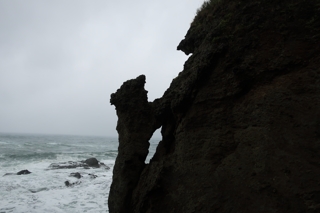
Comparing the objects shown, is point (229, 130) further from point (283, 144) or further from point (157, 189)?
point (157, 189)

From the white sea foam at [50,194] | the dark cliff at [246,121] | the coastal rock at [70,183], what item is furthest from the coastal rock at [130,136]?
the coastal rock at [70,183]

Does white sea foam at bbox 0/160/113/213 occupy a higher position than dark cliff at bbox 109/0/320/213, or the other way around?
dark cliff at bbox 109/0/320/213

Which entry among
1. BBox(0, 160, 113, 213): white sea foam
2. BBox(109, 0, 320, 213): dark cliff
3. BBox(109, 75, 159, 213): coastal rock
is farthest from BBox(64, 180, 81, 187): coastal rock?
BBox(109, 0, 320, 213): dark cliff

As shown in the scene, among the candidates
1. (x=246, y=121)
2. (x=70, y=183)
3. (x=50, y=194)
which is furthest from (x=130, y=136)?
(x=70, y=183)

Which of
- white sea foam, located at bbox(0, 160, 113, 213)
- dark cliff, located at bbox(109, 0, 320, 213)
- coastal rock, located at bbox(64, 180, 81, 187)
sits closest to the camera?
dark cliff, located at bbox(109, 0, 320, 213)

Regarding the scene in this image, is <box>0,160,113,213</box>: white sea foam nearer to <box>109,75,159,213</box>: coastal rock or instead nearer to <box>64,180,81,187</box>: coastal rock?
<box>64,180,81,187</box>: coastal rock

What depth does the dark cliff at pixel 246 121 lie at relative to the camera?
3.55 metres

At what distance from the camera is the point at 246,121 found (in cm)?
419

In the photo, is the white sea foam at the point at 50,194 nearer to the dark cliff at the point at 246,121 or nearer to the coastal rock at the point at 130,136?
the coastal rock at the point at 130,136

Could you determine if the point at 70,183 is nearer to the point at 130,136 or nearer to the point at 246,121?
the point at 130,136

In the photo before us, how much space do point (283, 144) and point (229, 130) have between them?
0.96 metres

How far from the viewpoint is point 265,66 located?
13.9 feet

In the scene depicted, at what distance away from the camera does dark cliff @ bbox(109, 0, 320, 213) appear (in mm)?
3547

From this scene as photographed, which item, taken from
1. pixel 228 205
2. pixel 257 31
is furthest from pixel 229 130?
pixel 257 31
